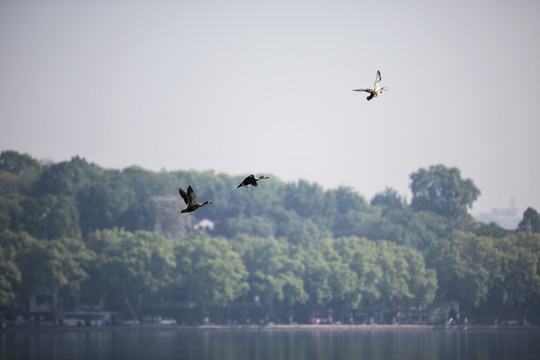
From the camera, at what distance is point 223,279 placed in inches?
6014

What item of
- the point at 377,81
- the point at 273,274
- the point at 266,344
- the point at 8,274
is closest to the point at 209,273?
the point at 273,274

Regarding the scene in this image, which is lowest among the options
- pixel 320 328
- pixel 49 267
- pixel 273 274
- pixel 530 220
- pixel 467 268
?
pixel 320 328

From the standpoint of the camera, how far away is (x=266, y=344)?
125 m

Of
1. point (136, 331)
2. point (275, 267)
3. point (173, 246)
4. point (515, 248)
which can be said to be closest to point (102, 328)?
point (136, 331)

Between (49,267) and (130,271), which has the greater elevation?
(49,267)

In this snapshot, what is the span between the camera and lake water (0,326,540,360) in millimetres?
103750

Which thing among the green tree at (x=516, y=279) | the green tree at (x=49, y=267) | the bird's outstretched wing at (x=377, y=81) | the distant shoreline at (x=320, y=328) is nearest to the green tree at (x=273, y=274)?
the distant shoreline at (x=320, y=328)

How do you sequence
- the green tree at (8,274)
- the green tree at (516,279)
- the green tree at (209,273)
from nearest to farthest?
the green tree at (8,274) < the green tree at (209,273) < the green tree at (516,279)

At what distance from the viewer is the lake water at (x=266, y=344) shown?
340ft

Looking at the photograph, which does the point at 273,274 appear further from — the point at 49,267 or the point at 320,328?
the point at 49,267

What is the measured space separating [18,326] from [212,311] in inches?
1233

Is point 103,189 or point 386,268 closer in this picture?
point 386,268

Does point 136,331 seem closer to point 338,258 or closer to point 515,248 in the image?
point 338,258

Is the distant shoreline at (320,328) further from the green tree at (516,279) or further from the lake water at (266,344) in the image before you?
the green tree at (516,279)
